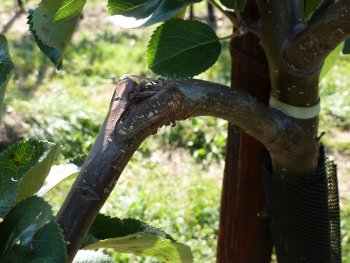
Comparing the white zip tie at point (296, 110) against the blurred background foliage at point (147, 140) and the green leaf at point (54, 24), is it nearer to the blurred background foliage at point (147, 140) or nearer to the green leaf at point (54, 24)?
the green leaf at point (54, 24)

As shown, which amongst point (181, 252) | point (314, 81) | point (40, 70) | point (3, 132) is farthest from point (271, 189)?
point (40, 70)

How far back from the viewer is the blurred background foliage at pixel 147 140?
269 centimetres

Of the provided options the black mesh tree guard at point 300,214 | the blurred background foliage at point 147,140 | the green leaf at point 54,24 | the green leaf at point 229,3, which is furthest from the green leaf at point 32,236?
the blurred background foliage at point 147,140

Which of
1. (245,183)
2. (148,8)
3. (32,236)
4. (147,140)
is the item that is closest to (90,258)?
(32,236)

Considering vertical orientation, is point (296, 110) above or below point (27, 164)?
below

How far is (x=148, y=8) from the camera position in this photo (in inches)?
27.3

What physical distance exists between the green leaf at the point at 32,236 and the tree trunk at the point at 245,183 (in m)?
0.50

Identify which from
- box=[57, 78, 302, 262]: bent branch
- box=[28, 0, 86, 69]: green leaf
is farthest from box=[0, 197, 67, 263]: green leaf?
box=[28, 0, 86, 69]: green leaf

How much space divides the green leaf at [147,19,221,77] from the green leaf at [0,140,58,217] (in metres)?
A: 0.23

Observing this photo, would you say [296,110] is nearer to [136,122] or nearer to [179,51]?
[179,51]

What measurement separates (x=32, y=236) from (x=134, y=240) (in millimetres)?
191

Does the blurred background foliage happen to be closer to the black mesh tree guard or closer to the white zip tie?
the black mesh tree guard

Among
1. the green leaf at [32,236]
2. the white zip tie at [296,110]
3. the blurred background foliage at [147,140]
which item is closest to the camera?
the green leaf at [32,236]

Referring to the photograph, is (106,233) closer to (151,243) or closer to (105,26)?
(151,243)
